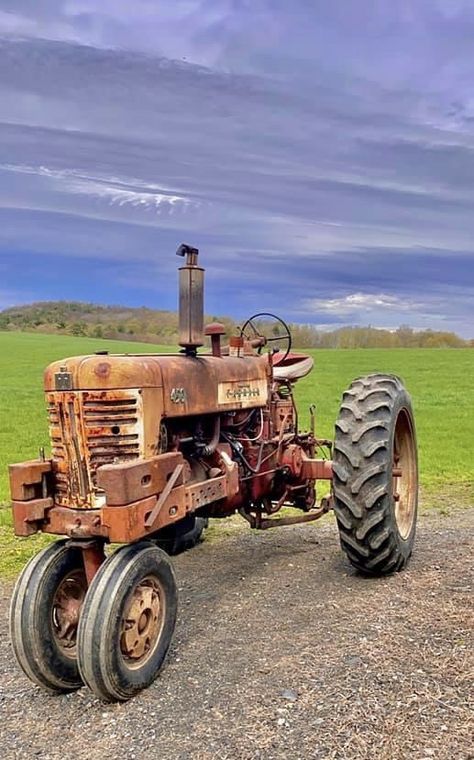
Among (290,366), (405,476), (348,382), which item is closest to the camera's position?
(405,476)

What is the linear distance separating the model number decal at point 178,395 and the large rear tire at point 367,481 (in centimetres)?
143

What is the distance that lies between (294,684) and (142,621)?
930mm

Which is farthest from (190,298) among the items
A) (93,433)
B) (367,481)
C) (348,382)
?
(348,382)

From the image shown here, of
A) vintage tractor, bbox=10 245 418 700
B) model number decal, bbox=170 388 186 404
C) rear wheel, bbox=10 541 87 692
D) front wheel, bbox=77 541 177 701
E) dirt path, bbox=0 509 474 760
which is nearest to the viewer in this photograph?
dirt path, bbox=0 509 474 760

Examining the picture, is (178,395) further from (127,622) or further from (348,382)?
(348,382)

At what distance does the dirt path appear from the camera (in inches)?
143

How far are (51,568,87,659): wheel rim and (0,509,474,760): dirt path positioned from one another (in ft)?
0.96

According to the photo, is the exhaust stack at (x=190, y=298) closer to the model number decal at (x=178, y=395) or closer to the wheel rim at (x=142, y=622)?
the model number decal at (x=178, y=395)

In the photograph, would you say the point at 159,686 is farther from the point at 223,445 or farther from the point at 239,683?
the point at 223,445

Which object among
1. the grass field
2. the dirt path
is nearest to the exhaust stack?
the dirt path

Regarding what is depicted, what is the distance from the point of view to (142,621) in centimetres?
424

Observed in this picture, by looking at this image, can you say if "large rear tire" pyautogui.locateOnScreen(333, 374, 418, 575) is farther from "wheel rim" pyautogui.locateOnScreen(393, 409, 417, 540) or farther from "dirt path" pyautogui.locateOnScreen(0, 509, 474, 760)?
"wheel rim" pyautogui.locateOnScreen(393, 409, 417, 540)

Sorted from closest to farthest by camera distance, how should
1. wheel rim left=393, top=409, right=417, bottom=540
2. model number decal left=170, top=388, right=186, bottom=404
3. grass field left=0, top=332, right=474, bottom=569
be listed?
model number decal left=170, top=388, right=186, bottom=404, wheel rim left=393, top=409, right=417, bottom=540, grass field left=0, top=332, right=474, bottom=569

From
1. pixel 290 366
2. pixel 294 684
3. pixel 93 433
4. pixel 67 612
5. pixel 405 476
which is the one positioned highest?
pixel 290 366
